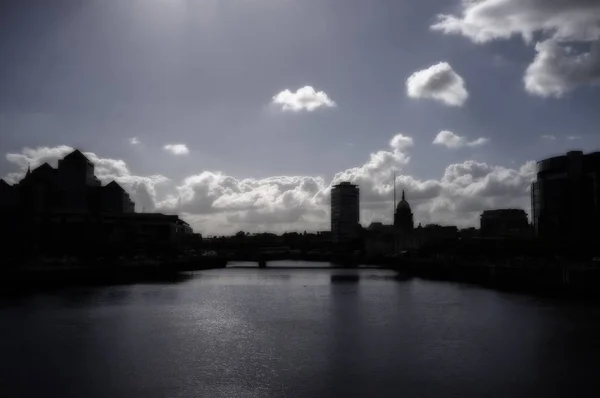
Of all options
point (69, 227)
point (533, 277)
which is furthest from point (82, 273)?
point (533, 277)

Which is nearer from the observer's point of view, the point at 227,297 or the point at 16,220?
the point at 227,297

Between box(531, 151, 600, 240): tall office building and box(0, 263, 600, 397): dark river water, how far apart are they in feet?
280

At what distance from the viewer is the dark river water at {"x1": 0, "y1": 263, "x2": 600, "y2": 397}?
2842 centimetres

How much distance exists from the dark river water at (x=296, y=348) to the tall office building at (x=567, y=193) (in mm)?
85222

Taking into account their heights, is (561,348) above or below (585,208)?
below

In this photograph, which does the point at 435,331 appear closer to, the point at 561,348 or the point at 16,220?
the point at 561,348

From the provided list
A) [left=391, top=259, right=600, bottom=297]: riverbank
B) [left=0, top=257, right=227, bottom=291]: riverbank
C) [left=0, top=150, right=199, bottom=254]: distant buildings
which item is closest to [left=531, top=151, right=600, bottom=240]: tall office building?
[left=391, top=259, right=600, bottom=297]: riverbank

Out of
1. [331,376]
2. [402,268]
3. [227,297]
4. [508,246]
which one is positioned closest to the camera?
[331,376]

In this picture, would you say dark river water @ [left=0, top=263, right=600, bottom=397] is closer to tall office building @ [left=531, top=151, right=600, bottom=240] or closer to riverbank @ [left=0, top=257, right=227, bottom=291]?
riverbank @ [left=0, top=257, right=227, bottom=291]

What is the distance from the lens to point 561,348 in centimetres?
3778

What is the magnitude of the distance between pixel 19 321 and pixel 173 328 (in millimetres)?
13228

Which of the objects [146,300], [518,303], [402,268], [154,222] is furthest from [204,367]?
[154,222]

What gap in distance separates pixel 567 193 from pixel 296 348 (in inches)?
5143

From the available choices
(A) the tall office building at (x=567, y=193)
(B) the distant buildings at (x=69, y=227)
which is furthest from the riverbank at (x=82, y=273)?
(A) the tall office building at (x=567, y=193)
